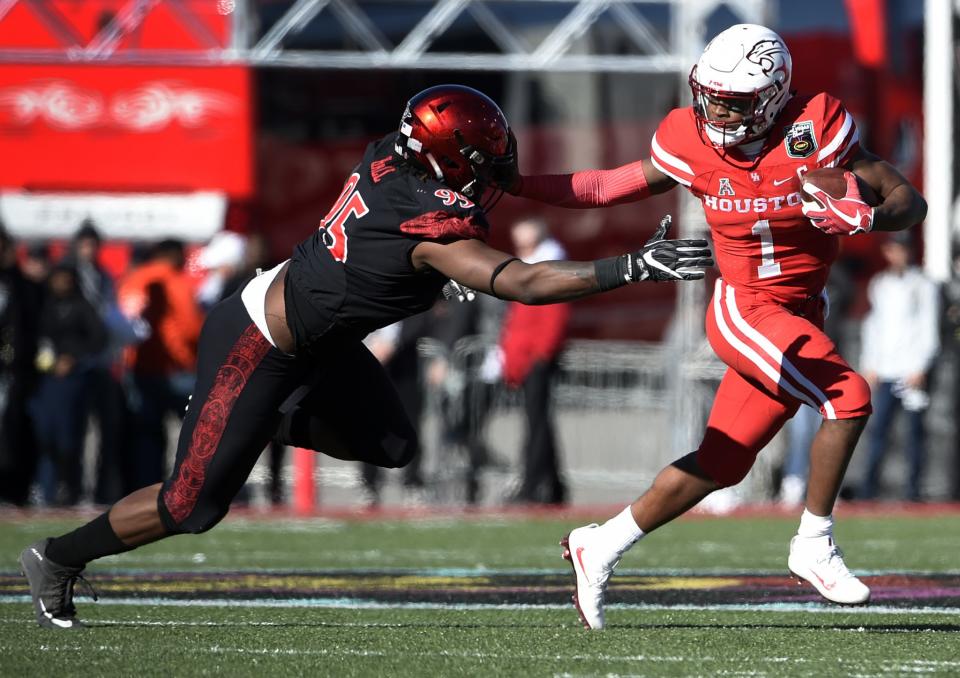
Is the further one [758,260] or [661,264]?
[758,260]

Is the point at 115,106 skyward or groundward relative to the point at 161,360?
skyward

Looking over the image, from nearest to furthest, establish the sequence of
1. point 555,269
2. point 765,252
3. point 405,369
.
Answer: point 555,269
point 765,252
point 405,369

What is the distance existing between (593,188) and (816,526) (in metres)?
1.42

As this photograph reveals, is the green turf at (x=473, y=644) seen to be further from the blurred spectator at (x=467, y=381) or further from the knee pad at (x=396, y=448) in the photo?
the blurred spectator at (x=467, y=381)

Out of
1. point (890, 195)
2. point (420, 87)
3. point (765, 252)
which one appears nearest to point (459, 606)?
point (765, 252)

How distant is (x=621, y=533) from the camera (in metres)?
6.03

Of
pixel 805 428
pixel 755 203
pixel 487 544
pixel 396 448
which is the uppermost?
pixel 755 203

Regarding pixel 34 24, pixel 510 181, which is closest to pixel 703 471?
pixel 510 181

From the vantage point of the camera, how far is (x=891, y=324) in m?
12.1

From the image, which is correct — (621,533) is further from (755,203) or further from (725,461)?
(755,203)

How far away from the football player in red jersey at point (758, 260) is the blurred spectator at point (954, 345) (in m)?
6.66

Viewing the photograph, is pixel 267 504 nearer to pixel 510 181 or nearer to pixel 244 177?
pixel 244 177

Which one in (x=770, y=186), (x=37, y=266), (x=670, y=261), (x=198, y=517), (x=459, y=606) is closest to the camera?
(x=670, y=261)

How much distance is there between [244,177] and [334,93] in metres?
3.06
